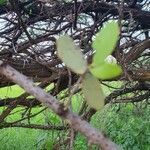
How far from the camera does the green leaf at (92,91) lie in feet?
1.38

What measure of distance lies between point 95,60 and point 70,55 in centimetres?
2

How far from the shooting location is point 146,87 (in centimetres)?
247

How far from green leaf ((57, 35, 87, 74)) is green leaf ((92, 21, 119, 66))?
0.01m

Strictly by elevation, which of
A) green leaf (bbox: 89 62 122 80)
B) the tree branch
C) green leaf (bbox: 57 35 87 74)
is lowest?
the tree branch

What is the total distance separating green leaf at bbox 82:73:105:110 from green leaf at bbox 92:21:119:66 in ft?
0.07

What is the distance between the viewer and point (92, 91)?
43 centimetres

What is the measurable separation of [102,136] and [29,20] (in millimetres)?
1821

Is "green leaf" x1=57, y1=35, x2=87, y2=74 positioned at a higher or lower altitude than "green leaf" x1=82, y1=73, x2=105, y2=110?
higher

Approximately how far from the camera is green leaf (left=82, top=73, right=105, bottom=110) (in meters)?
0.42

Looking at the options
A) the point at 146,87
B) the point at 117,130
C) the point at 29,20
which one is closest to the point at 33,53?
the point at 29,20

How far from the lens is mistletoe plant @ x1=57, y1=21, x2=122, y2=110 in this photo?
40 cm

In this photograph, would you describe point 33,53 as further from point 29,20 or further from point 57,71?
point 29,20

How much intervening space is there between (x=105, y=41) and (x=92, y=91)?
0.15ft

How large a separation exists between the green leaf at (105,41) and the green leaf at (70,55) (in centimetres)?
1
